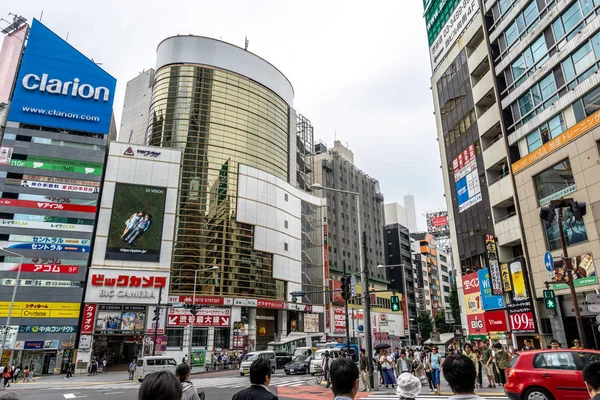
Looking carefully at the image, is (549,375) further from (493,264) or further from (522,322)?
(493,264)

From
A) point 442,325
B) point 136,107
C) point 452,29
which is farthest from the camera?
point 442,325

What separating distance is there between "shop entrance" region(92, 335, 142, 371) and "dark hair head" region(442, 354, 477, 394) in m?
47.1

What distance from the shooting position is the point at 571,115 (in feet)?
82.0

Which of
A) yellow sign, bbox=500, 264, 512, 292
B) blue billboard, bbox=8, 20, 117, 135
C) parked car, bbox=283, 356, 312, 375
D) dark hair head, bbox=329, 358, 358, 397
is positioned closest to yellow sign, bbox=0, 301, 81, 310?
blue billboard, bbox=8, 20, 117, 135

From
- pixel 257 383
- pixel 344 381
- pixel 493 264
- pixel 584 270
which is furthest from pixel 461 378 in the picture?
pixel 493 264

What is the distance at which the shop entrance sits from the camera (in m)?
44.1

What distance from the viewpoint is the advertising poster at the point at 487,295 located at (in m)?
31.0

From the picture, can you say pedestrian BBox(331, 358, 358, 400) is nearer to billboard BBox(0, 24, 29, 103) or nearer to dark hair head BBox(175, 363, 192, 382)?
dark hair head BBox(175, 363, 192, 382)

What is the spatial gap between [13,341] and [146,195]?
65.1 feet

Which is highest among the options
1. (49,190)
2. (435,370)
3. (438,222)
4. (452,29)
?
(452,29)

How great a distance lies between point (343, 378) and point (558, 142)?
27.7 meters

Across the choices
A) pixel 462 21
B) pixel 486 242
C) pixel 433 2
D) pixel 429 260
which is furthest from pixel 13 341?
pixel 429 260

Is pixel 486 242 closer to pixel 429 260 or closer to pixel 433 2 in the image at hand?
pixel 433 2

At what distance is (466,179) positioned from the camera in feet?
122
